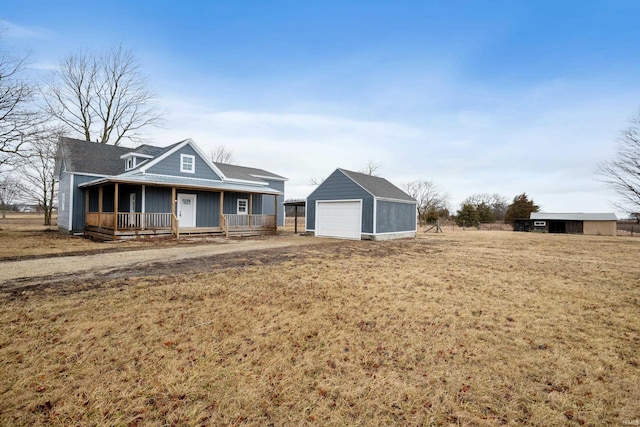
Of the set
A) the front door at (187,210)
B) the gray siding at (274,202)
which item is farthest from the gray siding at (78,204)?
the gray siding at (274,202)

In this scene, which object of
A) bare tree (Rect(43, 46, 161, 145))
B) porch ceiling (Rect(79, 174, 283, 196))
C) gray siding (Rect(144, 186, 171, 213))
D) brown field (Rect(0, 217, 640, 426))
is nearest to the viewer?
brown field (Rect(0, 217, 640, 426))

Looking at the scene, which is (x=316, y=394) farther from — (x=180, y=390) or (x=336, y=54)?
(x=336, y=54)

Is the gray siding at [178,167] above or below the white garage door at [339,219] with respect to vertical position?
above

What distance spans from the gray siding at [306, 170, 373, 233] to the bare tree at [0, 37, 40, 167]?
14.8 meters

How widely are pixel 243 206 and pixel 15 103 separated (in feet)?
39.8

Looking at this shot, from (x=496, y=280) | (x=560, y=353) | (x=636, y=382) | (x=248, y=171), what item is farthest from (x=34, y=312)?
(x=248, y=171)

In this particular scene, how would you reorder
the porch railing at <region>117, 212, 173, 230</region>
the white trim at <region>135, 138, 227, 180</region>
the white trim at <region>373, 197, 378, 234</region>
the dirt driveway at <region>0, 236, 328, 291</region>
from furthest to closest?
1. the white trim at <region>373, 197, 378, 234</region>
2. the white trim at <region>135, 138, 227, 180</region>
3. the porch railing at <region>117, 212, 173, 230</region>
4. the dirt driveway at <region>0, 236, 328, 291</region>

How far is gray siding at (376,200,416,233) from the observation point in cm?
1703

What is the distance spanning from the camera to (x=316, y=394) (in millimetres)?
2713

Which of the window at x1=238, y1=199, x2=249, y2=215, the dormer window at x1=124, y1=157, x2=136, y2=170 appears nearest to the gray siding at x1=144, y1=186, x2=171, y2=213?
the dormer window at x1=124, y1=157, x2=136, y2=170

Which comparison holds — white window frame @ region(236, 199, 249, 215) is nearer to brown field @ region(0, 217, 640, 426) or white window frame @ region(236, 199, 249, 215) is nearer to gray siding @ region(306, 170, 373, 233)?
gray siding @ region(306, 170, 373, 233)

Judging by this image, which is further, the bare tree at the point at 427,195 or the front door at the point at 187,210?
the bare tree at the point at 427,195

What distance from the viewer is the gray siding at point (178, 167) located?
55.0ft

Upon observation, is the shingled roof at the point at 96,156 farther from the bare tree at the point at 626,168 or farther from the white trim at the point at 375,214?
the bare tree at the point at 626,168
